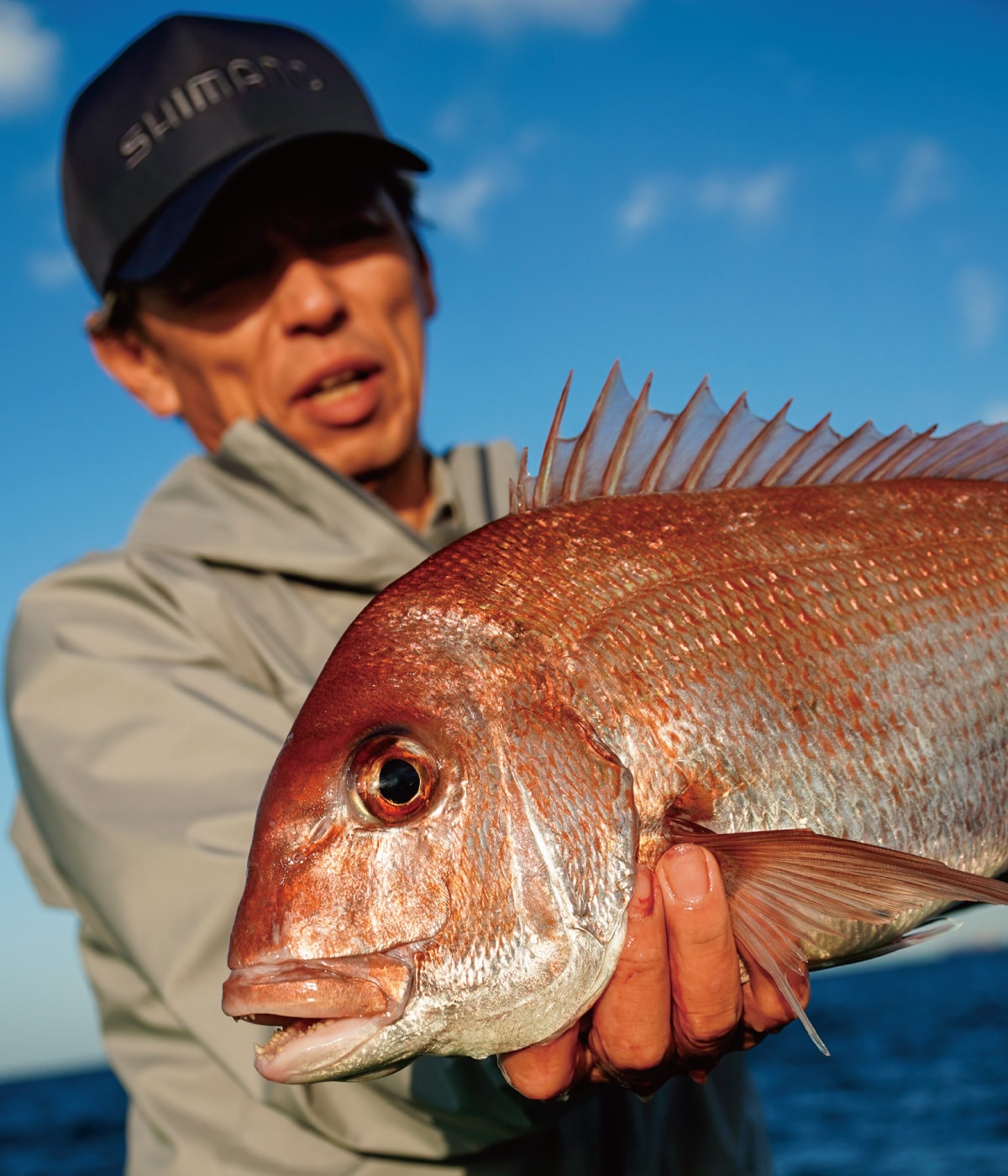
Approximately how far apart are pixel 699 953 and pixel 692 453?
0.92m

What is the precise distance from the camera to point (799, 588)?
1.94 metres

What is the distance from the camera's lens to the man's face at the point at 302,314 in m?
3.30

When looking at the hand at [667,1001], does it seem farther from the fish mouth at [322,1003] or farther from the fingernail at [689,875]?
the fish mouth at [322,1003]

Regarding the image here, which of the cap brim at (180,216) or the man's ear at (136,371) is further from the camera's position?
the man's ear at (136,371)

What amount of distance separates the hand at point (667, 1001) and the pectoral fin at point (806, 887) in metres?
0.04

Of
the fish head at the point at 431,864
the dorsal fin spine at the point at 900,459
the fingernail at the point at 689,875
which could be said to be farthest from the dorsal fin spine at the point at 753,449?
the fingernail at the point at 689,875

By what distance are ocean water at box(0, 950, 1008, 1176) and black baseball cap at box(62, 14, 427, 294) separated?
794 inches

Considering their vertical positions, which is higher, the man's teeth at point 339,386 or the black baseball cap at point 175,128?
the black baseball cap at point 175,128

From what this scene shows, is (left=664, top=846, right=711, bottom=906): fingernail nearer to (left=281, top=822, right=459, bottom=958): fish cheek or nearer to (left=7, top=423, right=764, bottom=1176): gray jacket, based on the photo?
(left=281, top=822, right=459, bottom=958): fish cheek

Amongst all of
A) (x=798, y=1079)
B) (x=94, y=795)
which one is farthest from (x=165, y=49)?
(x=798, y=1079)

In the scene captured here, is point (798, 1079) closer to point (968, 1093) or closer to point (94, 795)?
point (968, 1093)

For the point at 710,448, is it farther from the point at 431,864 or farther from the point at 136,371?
the point at 136,371

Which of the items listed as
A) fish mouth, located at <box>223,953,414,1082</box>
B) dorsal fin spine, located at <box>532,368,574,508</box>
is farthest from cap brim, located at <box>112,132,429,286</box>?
fish mouth, located at <box>223,953,414,1082</box>

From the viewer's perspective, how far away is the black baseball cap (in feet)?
10.7
